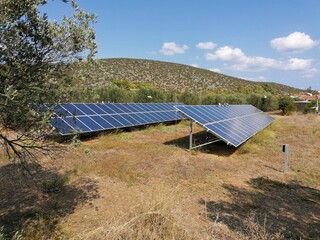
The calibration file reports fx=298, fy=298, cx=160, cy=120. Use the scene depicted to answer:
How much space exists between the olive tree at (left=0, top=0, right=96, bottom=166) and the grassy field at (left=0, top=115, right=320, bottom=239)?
165 cm

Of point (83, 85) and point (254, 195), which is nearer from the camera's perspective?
point (83, 85)

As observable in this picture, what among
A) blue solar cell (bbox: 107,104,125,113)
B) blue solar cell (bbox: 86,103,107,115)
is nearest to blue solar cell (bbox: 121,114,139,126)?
blue solar cell (bbox: 107,104,125,113)

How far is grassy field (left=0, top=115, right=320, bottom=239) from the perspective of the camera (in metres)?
6.73

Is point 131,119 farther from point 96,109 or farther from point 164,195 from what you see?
point 164,195

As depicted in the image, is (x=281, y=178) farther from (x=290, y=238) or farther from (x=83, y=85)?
(x=83, y=85)

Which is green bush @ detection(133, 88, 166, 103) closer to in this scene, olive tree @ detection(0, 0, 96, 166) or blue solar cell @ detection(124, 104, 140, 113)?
blue solar cell @ detection(124, 104, 140, 113)

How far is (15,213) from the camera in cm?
807

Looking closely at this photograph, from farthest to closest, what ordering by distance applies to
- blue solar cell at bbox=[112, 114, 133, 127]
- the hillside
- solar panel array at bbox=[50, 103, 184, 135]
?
the hillside, blue solar cell at bbox=[112, 114, 133, 127], solar panel array at bbox=[50, 103, 184, 135]

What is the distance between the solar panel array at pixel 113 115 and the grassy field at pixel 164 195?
8.25ft

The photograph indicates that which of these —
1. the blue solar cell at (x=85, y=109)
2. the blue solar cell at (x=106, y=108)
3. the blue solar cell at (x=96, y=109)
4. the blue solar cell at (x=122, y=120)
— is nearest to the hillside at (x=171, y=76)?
the blue solar cell at (x=106, y=108)

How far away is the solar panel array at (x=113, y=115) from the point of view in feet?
59.7

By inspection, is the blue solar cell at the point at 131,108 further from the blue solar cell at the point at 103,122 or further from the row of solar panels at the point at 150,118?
the blue solar cell at the point at 103,122

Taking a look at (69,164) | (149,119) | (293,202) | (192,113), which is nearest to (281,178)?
(293,202)

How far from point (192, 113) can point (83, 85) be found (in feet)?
37.8
